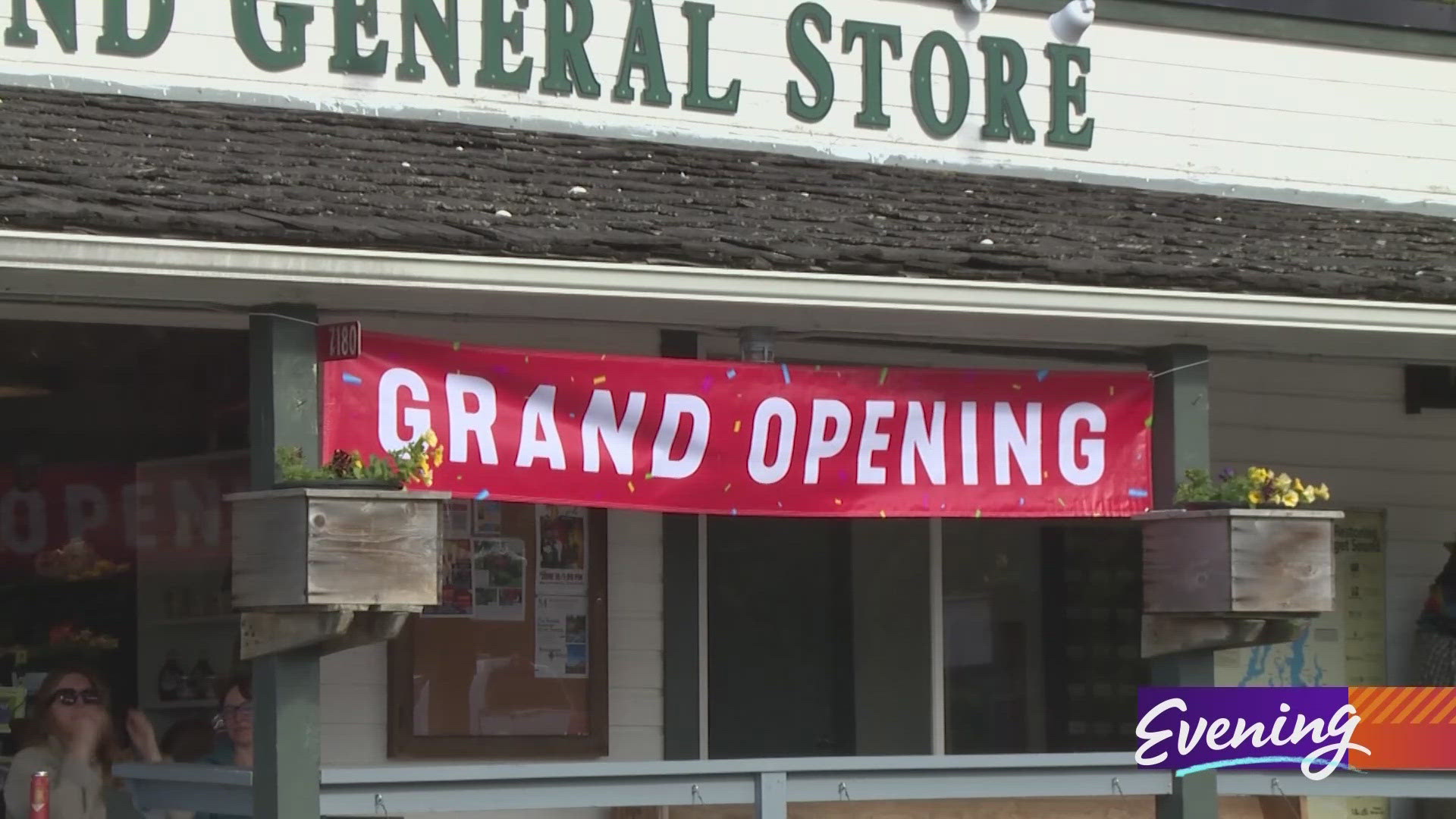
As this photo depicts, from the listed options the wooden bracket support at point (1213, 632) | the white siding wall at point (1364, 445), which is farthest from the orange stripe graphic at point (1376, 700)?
the white siding wall at point (1364, 445)

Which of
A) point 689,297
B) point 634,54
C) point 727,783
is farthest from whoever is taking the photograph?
point 634,54

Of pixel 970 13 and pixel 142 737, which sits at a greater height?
pixel 970 13

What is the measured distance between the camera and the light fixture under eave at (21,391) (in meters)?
Result: 7.93

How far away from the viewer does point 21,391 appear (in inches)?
313

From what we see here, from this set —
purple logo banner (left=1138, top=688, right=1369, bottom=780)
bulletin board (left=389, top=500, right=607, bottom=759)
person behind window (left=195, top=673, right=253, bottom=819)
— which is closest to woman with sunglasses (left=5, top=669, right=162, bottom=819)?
person behind window (left=195, top=673, right=253, bottom=819)

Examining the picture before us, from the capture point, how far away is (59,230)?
5605mm

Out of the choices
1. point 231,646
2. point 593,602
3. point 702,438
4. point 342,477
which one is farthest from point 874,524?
point 342,477

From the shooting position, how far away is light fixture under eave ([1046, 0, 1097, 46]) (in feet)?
28.9

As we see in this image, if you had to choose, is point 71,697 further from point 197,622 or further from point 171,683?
point 197,622

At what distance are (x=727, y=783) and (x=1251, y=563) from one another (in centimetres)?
202

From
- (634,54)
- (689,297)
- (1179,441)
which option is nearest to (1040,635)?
(1179,441)

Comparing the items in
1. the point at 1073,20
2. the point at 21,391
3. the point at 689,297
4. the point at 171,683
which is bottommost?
the point at 171,683

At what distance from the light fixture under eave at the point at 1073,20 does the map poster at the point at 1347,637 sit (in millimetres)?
2610

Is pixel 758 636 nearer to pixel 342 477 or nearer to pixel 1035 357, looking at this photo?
pixel 1035 357
